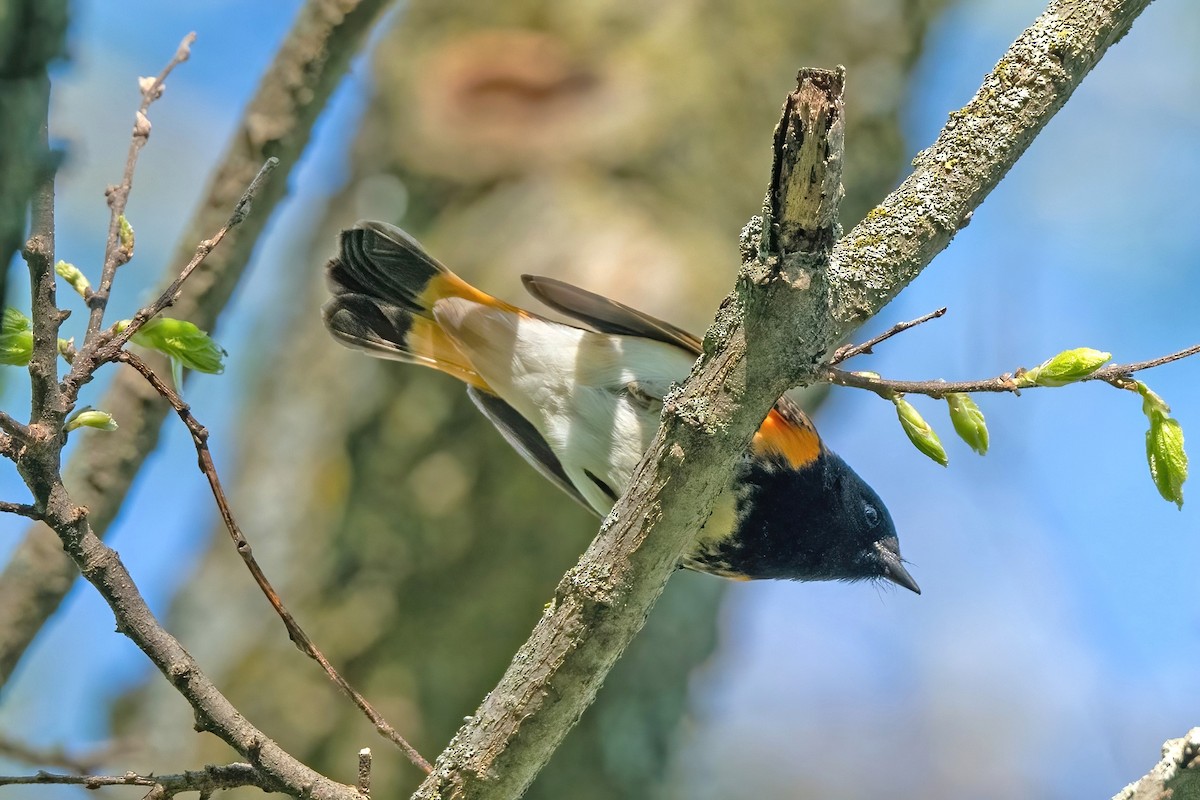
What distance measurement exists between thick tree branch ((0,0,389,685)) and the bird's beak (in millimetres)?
2393

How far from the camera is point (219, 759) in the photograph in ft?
18.2

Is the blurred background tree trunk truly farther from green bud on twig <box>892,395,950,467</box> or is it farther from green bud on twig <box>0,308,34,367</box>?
green bud on twig <box>0,308,34,367</box>

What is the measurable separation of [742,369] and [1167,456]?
0.91 metres

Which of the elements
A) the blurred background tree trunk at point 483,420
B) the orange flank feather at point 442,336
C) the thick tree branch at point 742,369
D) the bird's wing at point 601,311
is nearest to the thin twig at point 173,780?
the thick tree branch at point 742,369

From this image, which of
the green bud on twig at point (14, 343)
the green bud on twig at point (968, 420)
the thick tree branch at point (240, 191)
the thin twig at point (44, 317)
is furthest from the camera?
the thick tree branch at point (240, 191)

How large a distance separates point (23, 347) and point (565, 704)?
1127 mm

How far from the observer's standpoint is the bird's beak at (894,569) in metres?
3.73

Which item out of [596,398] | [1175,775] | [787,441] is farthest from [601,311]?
[1175,775]

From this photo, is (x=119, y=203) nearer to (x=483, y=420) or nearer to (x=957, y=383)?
(x=957, y=383)

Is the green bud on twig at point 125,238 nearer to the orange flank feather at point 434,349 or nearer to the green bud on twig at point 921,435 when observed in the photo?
the green bud on twig at point 921,435

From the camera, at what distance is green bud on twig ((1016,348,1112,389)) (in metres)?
1.92

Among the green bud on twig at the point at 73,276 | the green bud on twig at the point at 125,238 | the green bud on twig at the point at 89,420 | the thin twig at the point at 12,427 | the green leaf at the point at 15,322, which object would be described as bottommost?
the thin twig at the point at 12,427

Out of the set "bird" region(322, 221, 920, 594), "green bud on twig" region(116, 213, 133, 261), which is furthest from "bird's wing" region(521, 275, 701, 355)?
"green bud on twig" region(116, 213, 133, 261)

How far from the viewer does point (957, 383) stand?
201cm
